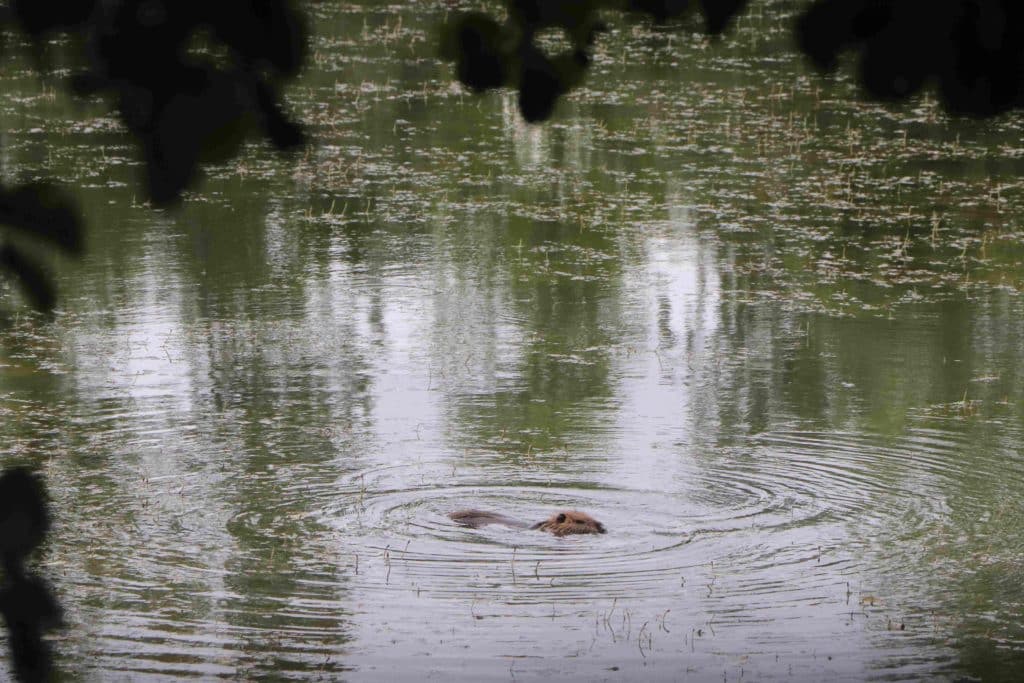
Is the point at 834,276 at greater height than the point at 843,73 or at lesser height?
lesser

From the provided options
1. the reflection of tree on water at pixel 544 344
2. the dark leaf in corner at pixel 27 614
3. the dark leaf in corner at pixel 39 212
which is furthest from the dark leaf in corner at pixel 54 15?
the reflection of tree on water at pixel 544 344

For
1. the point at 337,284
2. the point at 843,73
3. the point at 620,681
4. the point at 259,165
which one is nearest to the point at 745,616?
the point at 620,681

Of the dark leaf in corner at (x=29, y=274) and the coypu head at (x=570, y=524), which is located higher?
the dark leaf in corner at (x=29, y=274)

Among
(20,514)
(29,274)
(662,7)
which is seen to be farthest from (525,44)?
(20,514)

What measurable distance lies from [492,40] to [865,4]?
67 cm

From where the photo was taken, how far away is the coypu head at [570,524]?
6.66m

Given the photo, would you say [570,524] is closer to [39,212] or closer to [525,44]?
[525,44]

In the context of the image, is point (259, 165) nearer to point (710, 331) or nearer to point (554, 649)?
point (710, 331)

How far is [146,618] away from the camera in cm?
578

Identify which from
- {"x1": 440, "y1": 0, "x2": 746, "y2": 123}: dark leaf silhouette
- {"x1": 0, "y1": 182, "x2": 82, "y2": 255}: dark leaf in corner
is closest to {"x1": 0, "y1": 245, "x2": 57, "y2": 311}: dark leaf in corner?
{"x1": 0, "y1": 182, "x2": 82, "y2": 255}: dark leaf in corner

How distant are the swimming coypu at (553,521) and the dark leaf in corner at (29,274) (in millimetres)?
4428

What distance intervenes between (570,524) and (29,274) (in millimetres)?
4485

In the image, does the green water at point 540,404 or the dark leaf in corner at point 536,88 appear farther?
the green water at point 540,404

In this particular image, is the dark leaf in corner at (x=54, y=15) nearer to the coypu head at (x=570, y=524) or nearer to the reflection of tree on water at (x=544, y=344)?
the coypu head at (x=570, y=524)
